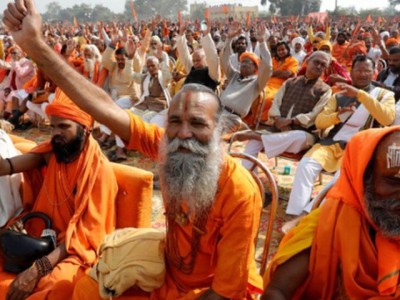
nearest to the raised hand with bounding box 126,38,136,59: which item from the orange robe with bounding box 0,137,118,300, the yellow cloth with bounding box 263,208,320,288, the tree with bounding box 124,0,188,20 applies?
the orange robe with bounding box 0,137,118,300

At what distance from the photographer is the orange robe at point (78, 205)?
259cm

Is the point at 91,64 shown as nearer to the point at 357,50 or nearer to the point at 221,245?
the point at 357,50

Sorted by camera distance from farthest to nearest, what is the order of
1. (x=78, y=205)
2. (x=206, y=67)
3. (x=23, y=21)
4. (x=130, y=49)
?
(x=130, y=49)
(x=206, y=67)
(x=78, y=205)
(x=23, y=21)

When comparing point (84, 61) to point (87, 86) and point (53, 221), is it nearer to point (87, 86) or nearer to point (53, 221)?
point (53, 221)

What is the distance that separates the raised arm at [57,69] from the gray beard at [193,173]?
1.01 feet

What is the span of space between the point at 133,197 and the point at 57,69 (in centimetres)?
121

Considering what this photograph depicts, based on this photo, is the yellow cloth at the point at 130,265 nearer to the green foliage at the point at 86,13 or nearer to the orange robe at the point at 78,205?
the orange robe at the point at 78,205

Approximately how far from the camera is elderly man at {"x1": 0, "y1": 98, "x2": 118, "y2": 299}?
260 centimetres

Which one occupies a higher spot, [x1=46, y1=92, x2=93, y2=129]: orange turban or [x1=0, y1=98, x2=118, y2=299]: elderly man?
[x1=46, y1=92, x2=93, y2=129]: orange turban

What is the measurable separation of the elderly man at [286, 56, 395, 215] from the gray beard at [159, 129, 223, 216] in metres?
2.22

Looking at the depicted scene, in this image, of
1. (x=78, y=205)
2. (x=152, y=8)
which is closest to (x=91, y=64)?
(x=78, y=205)

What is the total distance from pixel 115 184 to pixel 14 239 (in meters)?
0.68

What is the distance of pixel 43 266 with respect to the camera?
2.48 metres

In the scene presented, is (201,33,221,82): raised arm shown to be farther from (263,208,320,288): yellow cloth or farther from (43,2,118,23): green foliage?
(43,2,118,23): green foliage
